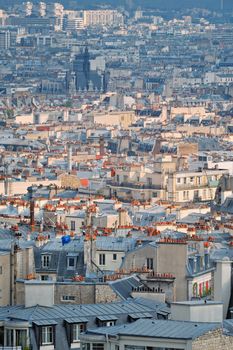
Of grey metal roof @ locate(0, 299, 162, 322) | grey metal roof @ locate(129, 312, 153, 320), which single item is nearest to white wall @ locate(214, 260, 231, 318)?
grey metal roof @ locate(0, 299, 162, 322)

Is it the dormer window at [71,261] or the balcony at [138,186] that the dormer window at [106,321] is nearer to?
the dormer window at [71,261]

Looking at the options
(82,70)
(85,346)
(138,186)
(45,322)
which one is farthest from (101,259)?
(82,70)

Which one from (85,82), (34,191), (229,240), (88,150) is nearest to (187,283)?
(229,240)

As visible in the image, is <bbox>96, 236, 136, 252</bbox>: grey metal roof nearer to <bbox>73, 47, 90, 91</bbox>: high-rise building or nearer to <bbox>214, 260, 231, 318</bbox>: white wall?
<bbox>214, 260, 231, 318</bbox>: white wall

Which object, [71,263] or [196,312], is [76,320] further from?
[71,263]

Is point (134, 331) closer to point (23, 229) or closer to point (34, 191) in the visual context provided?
point (23, 229)

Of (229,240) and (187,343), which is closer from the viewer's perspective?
(187,343)
